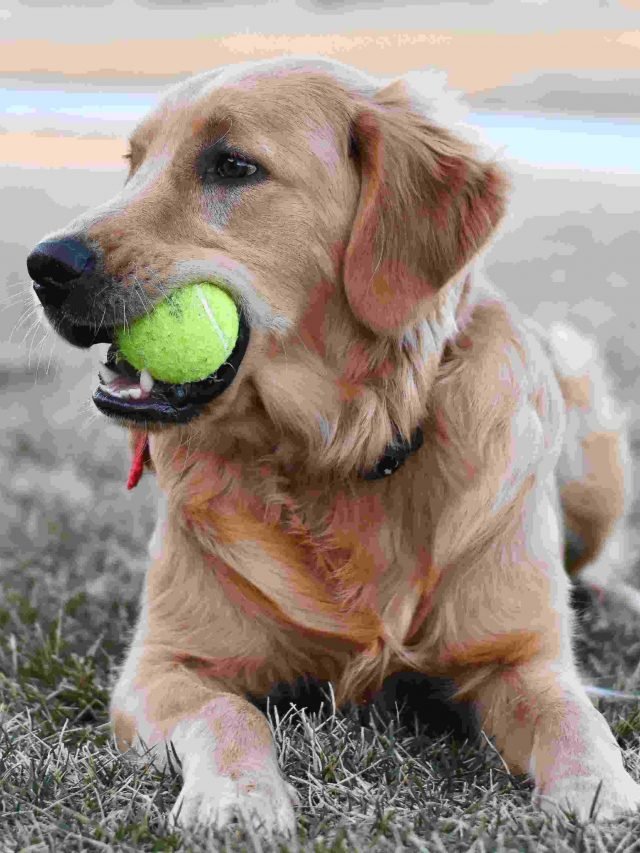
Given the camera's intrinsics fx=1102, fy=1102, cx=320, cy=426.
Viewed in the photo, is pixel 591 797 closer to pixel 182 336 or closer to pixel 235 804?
pixel 235 804

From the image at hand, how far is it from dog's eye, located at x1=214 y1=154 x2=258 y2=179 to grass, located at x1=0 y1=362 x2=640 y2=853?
1.29 m

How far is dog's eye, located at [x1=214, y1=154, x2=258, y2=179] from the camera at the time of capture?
2.66 metres

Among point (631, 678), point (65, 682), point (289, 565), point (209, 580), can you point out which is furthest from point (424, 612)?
point (65, 682)

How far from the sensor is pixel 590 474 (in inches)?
152

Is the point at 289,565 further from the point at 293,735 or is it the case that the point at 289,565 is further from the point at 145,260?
the point at 145,260

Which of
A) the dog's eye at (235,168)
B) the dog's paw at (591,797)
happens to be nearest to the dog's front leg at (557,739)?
the dog's paw at (591,797)

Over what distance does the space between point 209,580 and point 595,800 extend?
114cm

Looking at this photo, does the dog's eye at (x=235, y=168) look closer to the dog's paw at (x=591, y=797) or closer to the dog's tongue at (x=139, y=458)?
the dog's tongue at (x=139, y=458)

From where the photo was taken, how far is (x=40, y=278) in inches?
98.5

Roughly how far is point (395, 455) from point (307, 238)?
1.90 feet

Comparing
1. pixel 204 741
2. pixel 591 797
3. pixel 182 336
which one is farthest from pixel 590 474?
pixel 204 741

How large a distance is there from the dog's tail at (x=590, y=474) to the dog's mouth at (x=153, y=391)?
150 cm

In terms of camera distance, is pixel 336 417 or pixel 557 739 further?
pixel 336 417

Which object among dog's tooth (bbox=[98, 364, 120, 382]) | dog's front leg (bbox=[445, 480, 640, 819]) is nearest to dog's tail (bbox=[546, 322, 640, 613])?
dog's front leg (bbox=[445, 480, 640, 819])
